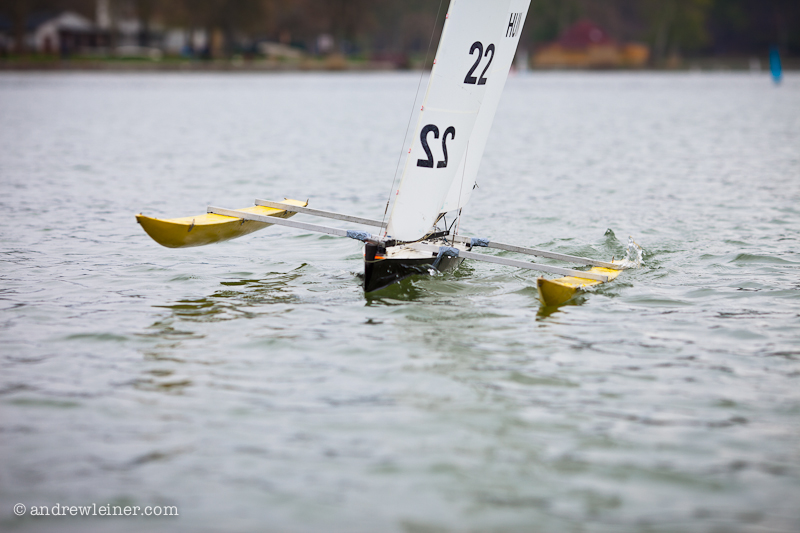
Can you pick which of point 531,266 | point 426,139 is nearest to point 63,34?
point 426,139

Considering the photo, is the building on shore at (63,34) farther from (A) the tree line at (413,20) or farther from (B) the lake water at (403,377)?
(B) the lake water at (403,377)

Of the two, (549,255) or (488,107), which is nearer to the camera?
(549,255)

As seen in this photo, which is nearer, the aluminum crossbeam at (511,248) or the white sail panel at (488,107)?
the aluminum crossbeam at (511,248)

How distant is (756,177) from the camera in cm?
2172

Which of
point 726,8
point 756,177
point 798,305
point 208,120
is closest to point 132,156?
point 208,120

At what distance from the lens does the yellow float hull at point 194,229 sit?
34.0ft

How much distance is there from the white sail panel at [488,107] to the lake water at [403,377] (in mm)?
1116

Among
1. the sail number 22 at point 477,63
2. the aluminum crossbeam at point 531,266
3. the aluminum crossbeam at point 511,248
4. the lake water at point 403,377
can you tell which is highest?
the sail number 22 at point 477,63

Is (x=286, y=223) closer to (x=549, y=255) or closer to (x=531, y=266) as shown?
(x=531, y=266)

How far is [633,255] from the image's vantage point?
12641mm

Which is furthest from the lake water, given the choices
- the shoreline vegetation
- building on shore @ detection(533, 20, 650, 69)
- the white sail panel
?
building on shore @ detection(533, 20, 650, 69)

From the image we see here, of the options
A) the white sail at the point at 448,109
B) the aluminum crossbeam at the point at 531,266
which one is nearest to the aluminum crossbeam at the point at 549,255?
the aluminum crossbeam at the point at 531,266

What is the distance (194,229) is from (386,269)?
8.56 feet

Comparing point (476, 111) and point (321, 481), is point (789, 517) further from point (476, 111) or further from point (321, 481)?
point (476, 111)
